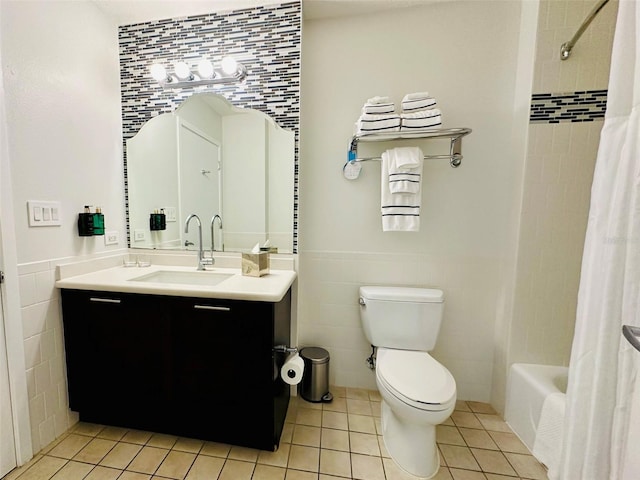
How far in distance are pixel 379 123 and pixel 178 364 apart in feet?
5.32

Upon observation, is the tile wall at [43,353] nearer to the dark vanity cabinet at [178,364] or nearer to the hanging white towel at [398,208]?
the dark vanity cabinet at [178,364]

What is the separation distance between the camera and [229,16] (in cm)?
158

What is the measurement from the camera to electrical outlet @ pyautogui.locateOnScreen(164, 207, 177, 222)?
1758 millimetres

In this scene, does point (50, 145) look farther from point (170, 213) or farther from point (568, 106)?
point (568, 106)

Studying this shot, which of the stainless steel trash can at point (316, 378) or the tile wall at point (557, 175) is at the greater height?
the tile wall at point (557, 175)

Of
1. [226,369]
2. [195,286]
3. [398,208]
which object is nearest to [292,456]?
[226,369]

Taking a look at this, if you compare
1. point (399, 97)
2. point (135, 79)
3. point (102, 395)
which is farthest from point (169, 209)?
point (399, 97)

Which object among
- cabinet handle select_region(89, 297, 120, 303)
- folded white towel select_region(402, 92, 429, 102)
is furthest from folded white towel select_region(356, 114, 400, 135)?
cabinet handle select_region(89, 297, 120, 303)

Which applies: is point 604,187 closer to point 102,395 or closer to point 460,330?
point 460,330

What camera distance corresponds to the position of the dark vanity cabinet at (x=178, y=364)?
1199mm

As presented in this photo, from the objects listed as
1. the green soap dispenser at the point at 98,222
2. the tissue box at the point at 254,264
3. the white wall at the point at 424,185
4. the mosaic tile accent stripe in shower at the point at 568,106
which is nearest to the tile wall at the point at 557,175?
the mosaic tile accent stripe in shower at the point at 568,106

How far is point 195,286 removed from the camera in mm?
1233

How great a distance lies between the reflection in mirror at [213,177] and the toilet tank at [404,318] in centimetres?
64

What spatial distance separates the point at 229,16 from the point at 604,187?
1.98 m
